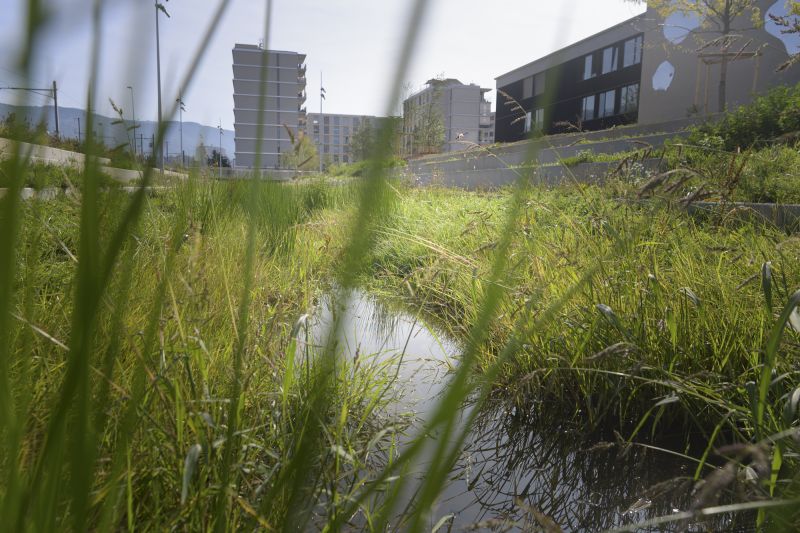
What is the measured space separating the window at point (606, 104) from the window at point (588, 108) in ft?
1.25

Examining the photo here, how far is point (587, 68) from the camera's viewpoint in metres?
21.7

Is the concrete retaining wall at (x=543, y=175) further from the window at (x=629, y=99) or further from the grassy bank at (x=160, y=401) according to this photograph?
the window at (x=629, y=99)

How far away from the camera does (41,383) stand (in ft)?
3.43

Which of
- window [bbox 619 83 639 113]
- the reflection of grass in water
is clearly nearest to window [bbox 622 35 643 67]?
window [bbox 619 83 639 113]

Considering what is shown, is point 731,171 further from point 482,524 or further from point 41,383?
point 41,383

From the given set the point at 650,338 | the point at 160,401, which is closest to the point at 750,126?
the point at 650,338

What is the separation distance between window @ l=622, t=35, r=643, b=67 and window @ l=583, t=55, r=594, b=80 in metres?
2.01

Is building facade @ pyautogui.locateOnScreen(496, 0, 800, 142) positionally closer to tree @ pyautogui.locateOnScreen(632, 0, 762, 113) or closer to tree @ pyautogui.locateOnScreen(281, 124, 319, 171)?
tree @ pyautogui.locateOnScreen(632, 0, 762, 113)

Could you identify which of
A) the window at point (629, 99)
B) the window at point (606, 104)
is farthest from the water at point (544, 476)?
the window at point (606, 104)

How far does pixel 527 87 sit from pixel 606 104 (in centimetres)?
563

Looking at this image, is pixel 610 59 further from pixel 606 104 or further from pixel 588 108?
pixel 588 108

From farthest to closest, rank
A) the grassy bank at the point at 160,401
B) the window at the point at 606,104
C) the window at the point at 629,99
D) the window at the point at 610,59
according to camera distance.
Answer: the window at the point at 606,104 < the window at the point at 610,59 < the window at the point at 629,99 < the grassy bank at the point at 160,401

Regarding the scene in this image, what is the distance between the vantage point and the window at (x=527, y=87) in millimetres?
24859

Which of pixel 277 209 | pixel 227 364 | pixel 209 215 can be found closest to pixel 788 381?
pixel 227 364
